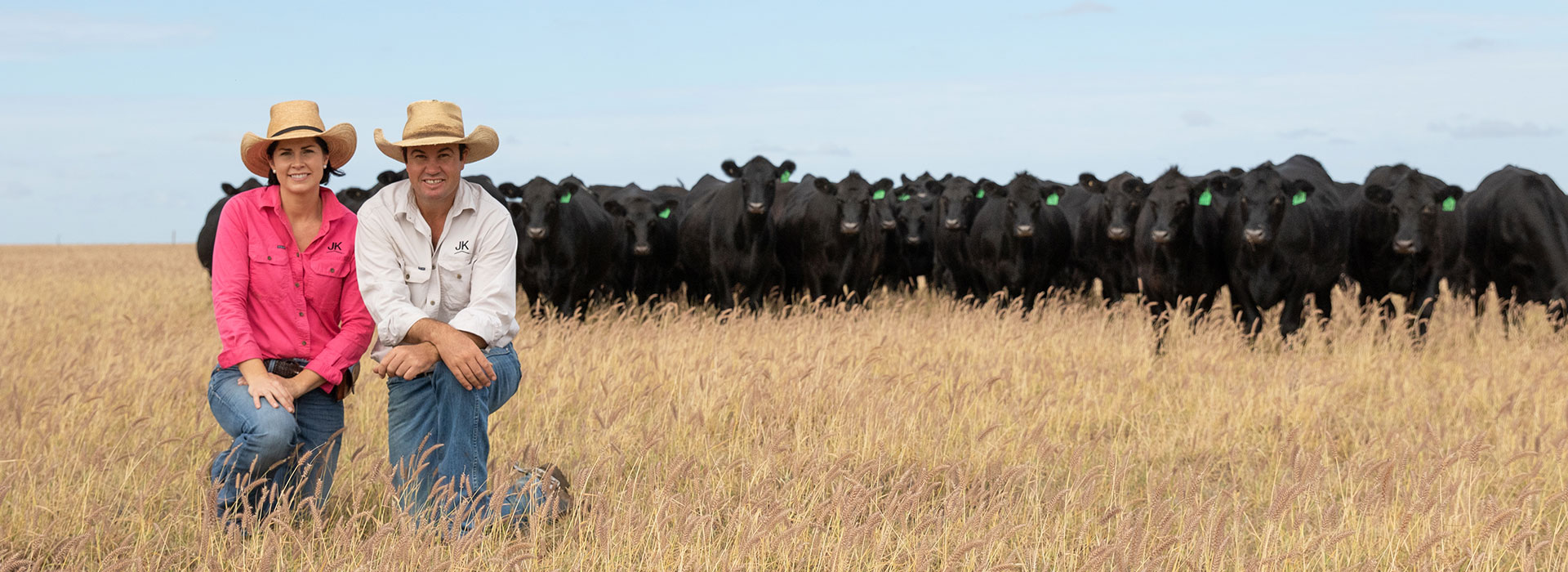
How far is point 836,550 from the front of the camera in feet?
13.1

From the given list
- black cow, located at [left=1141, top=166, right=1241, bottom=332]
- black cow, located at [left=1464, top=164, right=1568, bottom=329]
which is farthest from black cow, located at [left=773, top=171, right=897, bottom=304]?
black cow, located at [left=1464, top=164, right=1568, bottom=329]

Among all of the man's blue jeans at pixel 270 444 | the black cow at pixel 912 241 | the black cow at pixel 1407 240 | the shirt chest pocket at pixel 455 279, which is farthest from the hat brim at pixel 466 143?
the black cow at pixel 912 241

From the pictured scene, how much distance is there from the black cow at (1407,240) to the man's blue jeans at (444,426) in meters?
9.80

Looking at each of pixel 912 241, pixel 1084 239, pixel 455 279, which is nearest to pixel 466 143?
pixel 455 279

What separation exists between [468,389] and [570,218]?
9047 mm

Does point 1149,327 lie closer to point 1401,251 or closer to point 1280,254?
point 1280,254

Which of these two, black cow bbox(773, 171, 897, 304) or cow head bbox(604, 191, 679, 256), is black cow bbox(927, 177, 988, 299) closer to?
black cow bbox(773, 171, 897, 304)

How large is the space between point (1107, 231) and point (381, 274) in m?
11.2

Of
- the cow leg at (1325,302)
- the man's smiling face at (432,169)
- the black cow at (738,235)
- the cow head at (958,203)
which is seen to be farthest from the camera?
the cow head at (958,203)

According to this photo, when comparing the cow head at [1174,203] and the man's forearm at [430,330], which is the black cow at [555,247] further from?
the man's forearm at [430,330]

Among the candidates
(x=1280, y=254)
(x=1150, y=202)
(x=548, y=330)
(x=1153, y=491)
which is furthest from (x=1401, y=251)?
(x=548, y=330)

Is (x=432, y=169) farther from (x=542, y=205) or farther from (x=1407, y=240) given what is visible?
(x=1407, y=240)

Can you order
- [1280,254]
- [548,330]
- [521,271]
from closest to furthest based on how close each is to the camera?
[548,330] → [1280,254] → [521,271]

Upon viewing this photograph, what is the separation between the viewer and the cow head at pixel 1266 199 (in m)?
10.8
